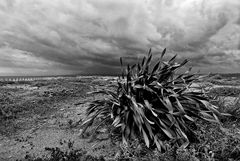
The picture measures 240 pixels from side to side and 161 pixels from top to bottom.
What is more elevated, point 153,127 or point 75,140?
point 153,127

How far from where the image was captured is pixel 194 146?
3.11 meters

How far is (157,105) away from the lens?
12.8ft

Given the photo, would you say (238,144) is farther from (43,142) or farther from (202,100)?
(43,142)

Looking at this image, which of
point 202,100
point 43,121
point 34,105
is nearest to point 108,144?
point 202,100

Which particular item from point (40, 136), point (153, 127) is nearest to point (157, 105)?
point (153, 127)

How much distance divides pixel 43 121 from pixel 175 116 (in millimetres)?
4434

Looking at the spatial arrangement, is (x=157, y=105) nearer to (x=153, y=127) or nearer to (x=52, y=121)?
(x=153, y=127)

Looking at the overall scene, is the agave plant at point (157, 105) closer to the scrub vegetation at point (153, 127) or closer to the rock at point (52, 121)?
the scrub vegetation at point (153, 127)

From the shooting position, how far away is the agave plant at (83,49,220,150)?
11.3ft

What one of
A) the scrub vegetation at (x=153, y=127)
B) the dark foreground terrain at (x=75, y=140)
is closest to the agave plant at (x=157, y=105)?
the scrub vegetation at (x=153, y=127)

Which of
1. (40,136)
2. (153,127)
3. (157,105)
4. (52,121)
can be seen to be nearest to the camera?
(153,127)

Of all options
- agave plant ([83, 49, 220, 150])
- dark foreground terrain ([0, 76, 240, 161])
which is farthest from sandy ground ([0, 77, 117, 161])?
agave plant ([83, 49, 220, 150])

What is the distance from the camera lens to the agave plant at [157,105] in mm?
3448

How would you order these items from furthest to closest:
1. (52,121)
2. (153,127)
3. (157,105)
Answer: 1. (52,121)
2. (157,105)
3. (153,127)
